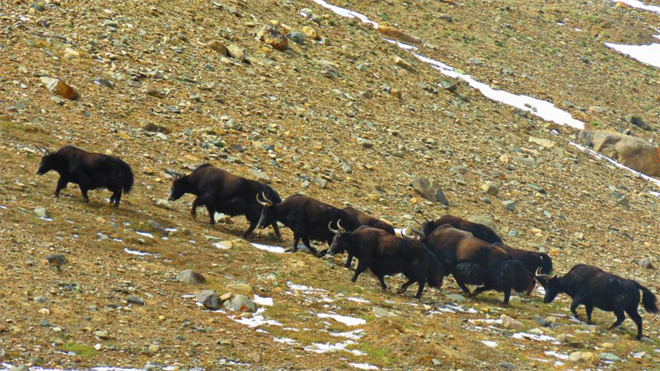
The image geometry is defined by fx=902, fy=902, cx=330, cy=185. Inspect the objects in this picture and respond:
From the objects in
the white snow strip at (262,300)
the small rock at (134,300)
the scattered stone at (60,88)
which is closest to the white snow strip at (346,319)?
the white snow strip at (262,300)

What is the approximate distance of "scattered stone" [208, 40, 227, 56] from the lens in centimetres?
2744

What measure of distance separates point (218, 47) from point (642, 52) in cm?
3014

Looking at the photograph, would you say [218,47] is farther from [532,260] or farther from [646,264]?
[646,264]

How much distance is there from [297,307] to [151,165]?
7.40 metres

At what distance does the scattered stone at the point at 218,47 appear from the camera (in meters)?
27.4

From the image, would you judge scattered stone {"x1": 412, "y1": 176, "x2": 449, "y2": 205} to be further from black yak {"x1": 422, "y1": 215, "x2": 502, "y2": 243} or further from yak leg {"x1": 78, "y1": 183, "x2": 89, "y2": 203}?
yak leg {"x1": 78, "y1": 183, "x2": 89, "y2": 203}

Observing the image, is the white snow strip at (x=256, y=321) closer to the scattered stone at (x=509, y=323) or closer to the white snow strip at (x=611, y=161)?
the scattered stone at (x=509, y=323)

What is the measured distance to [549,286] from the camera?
17750 millimetres

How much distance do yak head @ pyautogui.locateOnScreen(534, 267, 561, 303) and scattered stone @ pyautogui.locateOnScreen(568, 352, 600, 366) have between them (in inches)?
163

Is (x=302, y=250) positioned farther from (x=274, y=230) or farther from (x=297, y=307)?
(x=297, y=307)

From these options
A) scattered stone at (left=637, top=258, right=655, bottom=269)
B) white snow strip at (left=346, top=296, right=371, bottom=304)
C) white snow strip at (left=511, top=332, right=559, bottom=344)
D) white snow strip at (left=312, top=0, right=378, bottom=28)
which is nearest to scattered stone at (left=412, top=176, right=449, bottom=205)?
scattered stone at (left=637, top=258, right=655, bottom=269)

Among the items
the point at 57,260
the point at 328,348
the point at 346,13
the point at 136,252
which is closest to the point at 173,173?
the point at 136,252

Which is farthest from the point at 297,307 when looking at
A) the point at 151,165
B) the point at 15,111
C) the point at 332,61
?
the point at 332,61

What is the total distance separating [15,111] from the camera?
765 inches
